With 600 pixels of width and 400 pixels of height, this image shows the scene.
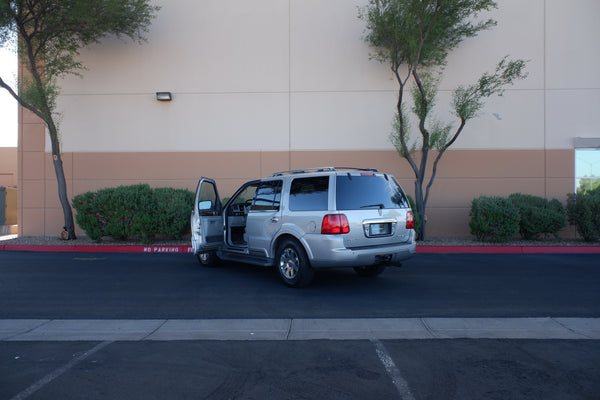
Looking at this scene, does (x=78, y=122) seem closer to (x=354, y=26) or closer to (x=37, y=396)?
(x=354, y=26)

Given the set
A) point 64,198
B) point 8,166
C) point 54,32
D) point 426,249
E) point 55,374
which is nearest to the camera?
point 55,374

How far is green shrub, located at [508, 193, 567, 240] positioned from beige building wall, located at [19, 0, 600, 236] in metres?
1.34

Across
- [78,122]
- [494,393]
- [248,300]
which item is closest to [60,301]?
[248,300]

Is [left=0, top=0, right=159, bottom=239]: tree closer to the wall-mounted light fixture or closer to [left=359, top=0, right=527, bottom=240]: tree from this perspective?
the wall-mounted light fixture

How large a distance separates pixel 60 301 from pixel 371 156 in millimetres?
10064

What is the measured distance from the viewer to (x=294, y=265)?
7148mm

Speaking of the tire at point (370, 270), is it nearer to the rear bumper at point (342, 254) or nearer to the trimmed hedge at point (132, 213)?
the rear bumper at point (342, 254)

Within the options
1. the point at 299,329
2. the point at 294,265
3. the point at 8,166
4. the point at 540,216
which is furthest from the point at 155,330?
the point at 8,166

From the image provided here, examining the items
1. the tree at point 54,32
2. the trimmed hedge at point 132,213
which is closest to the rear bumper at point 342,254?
the trimmed hedge at point 132,213

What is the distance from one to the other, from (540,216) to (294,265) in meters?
8.53

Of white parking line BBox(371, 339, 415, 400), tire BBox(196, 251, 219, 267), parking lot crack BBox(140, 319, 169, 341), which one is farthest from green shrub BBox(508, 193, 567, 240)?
parking lot crack BBox(140, 319, 169, 341)

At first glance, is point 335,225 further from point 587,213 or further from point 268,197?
point 587,213

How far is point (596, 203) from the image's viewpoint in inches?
483

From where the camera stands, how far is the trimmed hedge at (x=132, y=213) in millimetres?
12508
